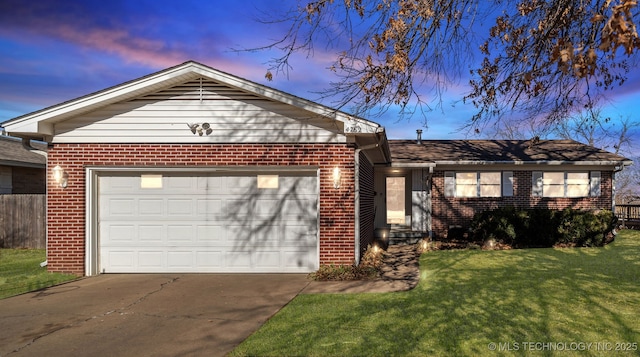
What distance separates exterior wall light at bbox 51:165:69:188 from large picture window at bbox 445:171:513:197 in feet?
41.3

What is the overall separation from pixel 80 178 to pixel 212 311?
16.5 ft

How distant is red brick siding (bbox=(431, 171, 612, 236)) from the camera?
52.7 feet

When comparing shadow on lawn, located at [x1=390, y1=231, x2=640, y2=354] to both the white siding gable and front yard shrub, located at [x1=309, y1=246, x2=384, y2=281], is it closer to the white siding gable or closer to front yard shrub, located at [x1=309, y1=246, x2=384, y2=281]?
front yard shrub, located at [x1=309, y1=246, x2=384, y2=281]

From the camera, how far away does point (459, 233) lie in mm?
15898

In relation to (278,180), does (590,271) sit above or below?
below

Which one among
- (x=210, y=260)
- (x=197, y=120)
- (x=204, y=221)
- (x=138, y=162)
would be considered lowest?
(x=210, y=260)

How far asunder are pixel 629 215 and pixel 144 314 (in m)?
22.4

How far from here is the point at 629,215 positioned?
2028 cm

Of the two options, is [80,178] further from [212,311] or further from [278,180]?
[212,311]

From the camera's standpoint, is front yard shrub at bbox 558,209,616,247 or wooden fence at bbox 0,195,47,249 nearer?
front yard shrub at bbox 558,209,616,247

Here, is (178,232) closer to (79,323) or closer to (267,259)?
(267,259)

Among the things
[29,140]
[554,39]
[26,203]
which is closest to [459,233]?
[554,39]

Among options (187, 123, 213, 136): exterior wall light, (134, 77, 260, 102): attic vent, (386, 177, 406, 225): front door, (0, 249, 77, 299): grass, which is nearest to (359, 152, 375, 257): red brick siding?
(134, 77, 260, 102): attic vent

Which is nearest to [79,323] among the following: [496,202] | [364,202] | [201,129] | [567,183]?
[201,129]
